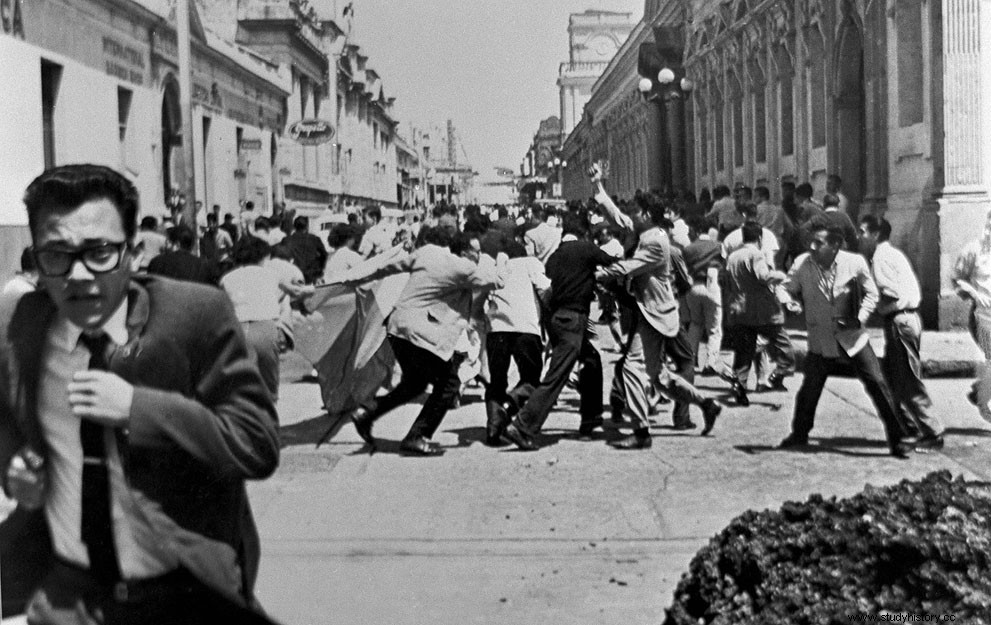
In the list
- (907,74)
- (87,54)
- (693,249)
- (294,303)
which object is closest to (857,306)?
(907,74)

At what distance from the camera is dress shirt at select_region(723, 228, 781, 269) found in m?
9.34

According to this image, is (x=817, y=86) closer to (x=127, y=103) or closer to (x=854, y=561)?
(x=854, y=561)

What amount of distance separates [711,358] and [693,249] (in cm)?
88

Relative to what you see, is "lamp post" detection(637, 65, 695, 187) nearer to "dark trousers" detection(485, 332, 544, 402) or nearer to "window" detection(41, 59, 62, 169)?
"dark trousers" detection(485, 332, 544, 402)

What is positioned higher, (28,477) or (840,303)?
(840,303)

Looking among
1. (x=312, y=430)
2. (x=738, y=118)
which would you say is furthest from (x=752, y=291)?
(x=738, y=118)

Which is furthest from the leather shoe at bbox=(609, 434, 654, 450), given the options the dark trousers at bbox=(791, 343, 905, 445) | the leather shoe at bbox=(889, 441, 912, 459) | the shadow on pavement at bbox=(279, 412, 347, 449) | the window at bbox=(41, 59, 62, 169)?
the window at bbox=(41, 59, 62, 169)

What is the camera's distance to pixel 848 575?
4.08 m

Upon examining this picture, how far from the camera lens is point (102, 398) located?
3.13 m

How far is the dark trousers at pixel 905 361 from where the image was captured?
19.0 feet

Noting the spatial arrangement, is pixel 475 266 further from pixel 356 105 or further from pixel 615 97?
pixel 356 105

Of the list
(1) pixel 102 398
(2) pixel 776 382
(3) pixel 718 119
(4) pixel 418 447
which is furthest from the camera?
(3) pixel 718 119

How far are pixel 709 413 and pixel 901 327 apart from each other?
2.40 meters

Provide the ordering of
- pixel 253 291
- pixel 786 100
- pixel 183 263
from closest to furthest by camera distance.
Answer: pixel 183 263
pixel 253 291
pixel 786 100
